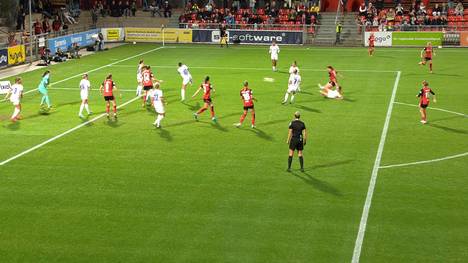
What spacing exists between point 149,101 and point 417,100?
13.9m

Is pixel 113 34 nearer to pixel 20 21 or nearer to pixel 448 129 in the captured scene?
pixel 20 21

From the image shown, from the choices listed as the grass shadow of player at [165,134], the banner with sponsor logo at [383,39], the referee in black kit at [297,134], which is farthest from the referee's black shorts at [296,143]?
the banner with sponsor logo at [383,39]

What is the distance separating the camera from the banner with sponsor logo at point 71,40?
177 feet

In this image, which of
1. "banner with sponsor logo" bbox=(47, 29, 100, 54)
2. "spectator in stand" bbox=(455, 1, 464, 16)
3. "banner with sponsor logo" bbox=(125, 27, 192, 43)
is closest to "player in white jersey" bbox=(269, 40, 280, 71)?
"banner with sponsor logo" bbox=(47, 29, 100, 54)

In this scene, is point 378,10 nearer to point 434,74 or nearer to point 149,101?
point 434,74

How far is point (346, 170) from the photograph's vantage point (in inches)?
929

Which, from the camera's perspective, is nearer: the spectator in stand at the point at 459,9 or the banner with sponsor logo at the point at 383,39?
the banner with sponsor logo at the point at 383,39

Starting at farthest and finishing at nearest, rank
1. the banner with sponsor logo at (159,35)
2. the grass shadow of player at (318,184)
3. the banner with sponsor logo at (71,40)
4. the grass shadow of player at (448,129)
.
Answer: the banner with sponsor logo at (159,35), the banner with sponsor logo at (71,40), the grass shadow of player at (448,129), the grass shadow of player at (318,184)

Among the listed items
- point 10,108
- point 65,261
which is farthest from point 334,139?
point 10,108

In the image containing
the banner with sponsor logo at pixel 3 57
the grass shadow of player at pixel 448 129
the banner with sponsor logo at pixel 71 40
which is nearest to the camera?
the grass shadow of player at pixel 448 129

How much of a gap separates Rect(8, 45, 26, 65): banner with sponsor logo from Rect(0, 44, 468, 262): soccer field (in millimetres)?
11958

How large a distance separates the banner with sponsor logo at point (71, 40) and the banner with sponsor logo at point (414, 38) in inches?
1043

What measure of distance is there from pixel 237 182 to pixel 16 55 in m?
32.3

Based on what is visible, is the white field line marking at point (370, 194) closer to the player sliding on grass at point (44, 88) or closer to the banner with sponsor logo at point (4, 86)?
the player sliding on grass at point (44, 88)
